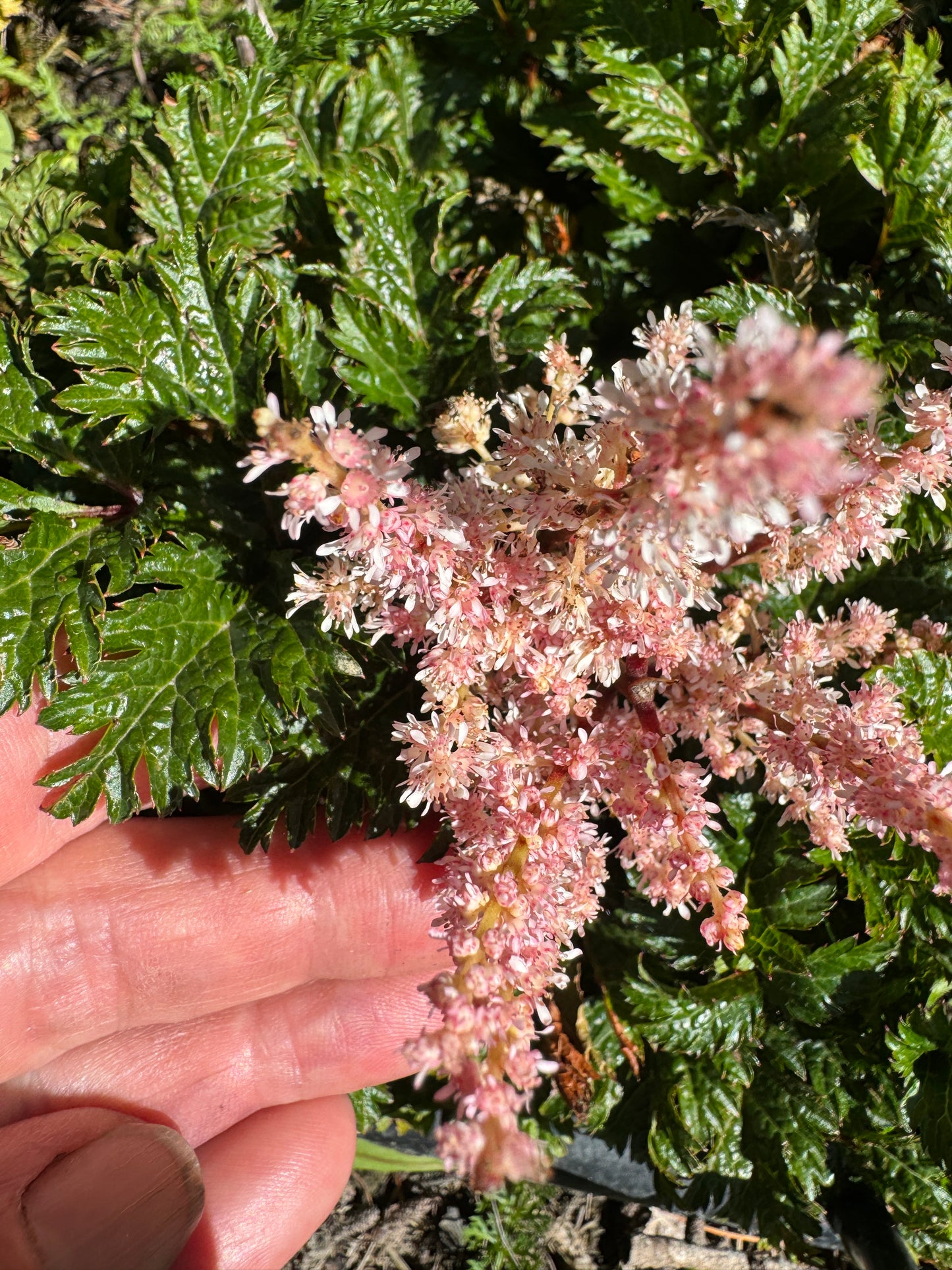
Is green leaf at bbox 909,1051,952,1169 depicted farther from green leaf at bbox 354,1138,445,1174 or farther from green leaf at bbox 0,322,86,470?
green leaf at bbox 0,322,86,470

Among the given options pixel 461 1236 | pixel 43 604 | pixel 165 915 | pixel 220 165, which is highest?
pixel 220 165

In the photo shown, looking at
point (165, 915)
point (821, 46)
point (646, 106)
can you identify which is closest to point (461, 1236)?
point (165, 915)

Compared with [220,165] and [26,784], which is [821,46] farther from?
[26,784]

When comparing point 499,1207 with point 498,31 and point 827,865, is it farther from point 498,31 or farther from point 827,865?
point 498,31

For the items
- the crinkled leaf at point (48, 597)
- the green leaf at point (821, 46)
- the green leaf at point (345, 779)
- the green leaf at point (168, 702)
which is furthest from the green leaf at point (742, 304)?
the crinkled leaf at point (48, 597)

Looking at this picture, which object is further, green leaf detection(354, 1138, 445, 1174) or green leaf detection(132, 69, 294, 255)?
green leaf detection(354, 1138, 445, 1174)

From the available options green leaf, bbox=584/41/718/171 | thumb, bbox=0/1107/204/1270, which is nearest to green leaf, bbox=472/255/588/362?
green leaf, bbox=584/41/718/171
